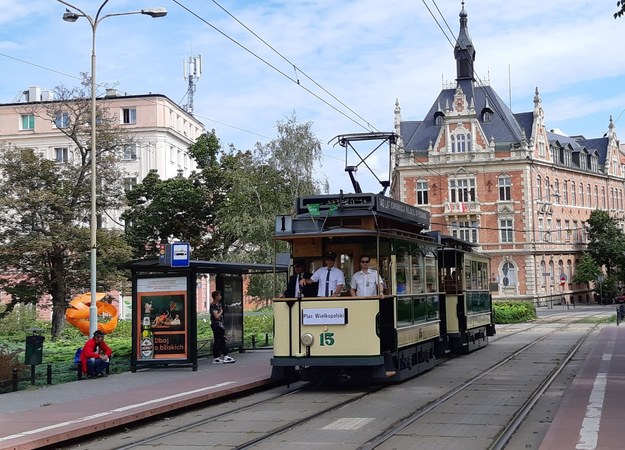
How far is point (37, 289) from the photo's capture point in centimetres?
3878

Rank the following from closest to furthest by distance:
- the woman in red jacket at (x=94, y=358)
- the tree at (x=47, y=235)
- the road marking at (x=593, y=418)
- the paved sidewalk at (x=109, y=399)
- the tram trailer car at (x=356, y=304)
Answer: the road marking at (x=593, y=418) < the paved sidewalk at (x=109, y=399) < the tram trailer car at (x=356, y=304) < the woman in red jacket at (x=94, y=358) < the tree at (x=47, y=235)

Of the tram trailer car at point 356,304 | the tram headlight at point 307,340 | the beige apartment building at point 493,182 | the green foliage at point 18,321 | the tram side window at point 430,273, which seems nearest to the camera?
the tram trailer car at point 356,304

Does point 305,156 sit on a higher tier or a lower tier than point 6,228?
higher

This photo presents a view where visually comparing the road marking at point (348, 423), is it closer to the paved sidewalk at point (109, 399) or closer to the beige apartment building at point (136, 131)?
the paved sidewalk at point (109, 399)

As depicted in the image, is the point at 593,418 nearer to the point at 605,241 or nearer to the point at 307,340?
the point at 307,340

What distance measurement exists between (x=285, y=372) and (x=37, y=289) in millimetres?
25535

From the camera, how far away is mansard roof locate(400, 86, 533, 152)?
3147 inches

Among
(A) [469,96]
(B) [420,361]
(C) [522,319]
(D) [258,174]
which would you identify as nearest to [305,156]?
(D) [258,174]

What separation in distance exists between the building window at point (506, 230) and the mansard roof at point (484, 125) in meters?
7.23

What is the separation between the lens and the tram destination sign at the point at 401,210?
16.0m

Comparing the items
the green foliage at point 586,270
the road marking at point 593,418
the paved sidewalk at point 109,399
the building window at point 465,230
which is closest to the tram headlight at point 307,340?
the paved sidewalk at point 109,399

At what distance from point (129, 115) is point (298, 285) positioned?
187ft

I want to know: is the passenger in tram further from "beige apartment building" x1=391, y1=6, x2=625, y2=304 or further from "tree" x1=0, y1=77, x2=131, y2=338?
"beige apartment building" x1=391, y1=6, x2=625, y2=304

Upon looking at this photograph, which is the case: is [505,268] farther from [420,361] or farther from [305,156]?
[420,361]
